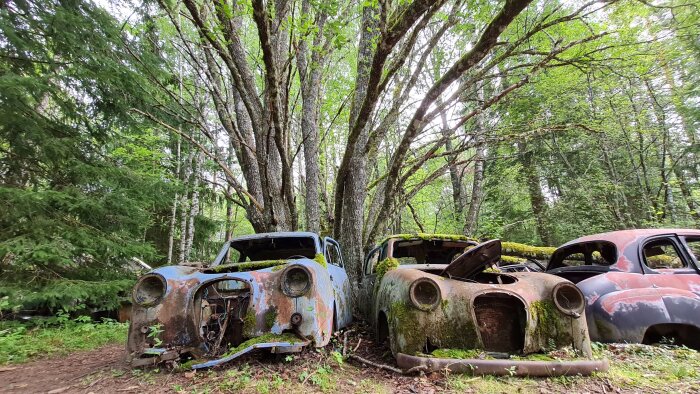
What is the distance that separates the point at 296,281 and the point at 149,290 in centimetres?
149

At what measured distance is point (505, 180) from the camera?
13.3 m

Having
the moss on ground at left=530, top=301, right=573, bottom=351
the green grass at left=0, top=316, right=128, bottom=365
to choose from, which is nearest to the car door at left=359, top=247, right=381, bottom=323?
the moss on ground at left=530, top=301, right=573, bottom=351

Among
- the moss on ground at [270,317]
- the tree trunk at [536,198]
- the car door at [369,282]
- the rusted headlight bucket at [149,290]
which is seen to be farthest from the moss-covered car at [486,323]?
the tree trunk at [536,198]

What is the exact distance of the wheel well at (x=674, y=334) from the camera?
358 centimetres

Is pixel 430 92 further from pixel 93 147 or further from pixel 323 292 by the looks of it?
pixel 93 147

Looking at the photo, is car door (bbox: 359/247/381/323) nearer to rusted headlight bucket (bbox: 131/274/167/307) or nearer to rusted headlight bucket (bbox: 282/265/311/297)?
rusted headlight bucket (bbox: 282/265/311/297)

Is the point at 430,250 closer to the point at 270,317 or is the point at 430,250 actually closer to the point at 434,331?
the point at 434,331

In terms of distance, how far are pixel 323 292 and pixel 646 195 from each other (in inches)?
548

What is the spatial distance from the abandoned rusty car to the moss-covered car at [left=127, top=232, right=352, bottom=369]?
117 inches

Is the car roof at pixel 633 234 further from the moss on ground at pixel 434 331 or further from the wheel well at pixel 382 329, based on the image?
the wheel well at pixel 382 329

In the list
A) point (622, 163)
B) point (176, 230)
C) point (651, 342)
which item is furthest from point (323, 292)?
point (622, 163)

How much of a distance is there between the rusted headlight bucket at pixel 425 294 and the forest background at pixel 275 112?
2698mm

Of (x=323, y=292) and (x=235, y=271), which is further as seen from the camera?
(x=235, y=271)

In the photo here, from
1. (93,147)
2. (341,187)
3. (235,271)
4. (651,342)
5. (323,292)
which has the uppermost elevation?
(93,147)
